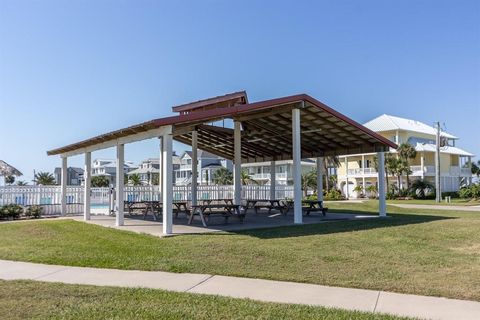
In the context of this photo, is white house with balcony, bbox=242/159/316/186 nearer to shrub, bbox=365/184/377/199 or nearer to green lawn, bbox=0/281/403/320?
shrub, bbox=365/184/377/199

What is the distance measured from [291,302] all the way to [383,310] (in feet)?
3.76

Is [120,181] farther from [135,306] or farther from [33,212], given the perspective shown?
[135,306]

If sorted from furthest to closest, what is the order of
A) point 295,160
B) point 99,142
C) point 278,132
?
point 278,132, point 99,142, point 295,160

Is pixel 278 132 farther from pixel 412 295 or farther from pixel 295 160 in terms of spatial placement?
pixel 412 295

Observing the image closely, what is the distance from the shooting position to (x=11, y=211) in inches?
709

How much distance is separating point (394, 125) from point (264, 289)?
162 feet

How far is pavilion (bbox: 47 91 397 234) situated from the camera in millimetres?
11969

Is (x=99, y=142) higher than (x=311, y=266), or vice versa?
(x=99, y=142)

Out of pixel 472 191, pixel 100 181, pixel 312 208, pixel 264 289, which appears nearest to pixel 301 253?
pixel 264 289

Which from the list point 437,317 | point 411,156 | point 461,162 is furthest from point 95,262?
point 461,162

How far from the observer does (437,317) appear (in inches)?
198

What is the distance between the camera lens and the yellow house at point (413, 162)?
5162cm

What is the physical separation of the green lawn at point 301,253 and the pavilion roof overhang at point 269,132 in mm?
3180

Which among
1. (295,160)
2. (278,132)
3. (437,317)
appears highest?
(278,132)
